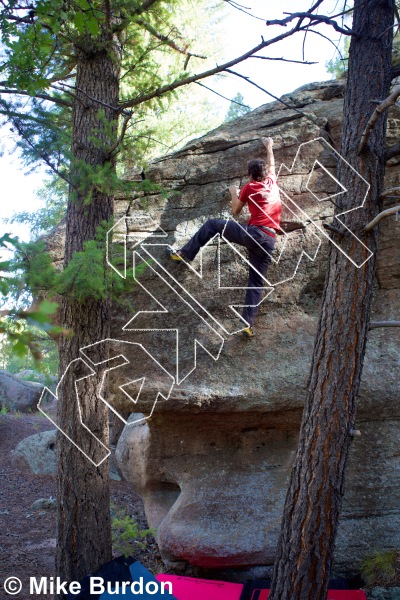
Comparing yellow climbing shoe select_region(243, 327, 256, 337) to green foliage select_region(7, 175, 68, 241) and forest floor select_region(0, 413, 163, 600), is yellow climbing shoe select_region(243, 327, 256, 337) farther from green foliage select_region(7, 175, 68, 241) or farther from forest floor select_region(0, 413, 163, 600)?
green foliage select_region(7, 175, 68, 241)

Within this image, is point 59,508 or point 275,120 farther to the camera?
point 275,120

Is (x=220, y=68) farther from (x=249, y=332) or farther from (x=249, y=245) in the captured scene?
(x=249, y=332)

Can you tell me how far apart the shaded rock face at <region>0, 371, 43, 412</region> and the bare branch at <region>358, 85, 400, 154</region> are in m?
12.8

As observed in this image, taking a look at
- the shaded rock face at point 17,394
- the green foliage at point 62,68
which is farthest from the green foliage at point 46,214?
the green foliage at point 62,68

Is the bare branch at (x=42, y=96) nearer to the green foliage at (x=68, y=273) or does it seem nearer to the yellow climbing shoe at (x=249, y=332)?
the green foliage at (x=68, y=273)

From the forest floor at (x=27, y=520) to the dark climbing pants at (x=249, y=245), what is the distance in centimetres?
365

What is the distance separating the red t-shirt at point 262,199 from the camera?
241 inches

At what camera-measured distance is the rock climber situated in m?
6.08

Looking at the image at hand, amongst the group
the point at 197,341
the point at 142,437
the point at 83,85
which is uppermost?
the point at 83,85

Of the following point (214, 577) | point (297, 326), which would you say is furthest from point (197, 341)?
point (214, 577)

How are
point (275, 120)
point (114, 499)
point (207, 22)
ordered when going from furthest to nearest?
1. point (207, 22)
2. point (114, 499)
3. point (275, 120)

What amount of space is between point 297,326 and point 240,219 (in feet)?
4.64

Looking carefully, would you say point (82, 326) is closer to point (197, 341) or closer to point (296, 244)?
point (197, 341)

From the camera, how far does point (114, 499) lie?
10586mm
